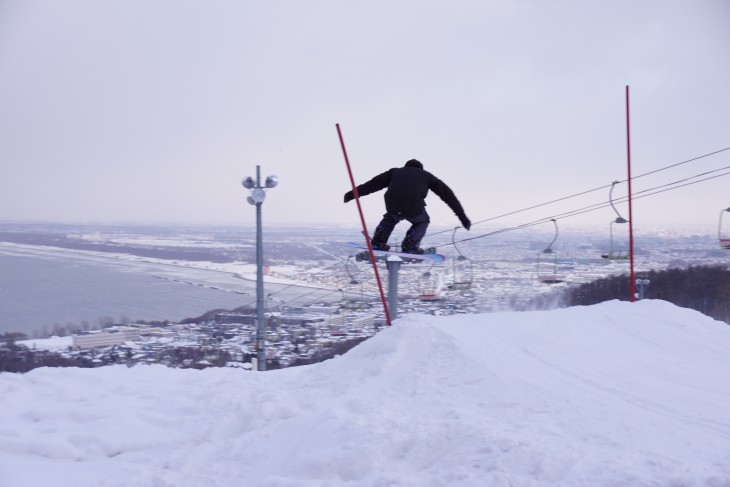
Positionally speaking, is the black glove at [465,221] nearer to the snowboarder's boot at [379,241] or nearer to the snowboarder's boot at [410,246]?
the snowboarder's boot at [410,246]

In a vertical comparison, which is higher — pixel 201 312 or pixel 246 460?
pixel 246 460

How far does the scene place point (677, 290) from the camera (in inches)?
937

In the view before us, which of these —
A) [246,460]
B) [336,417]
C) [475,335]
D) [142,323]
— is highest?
[475,335]

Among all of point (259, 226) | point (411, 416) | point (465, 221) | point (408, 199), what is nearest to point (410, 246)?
point (408, 199)

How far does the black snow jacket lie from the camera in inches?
293

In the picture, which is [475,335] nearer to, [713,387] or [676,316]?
[713,387]

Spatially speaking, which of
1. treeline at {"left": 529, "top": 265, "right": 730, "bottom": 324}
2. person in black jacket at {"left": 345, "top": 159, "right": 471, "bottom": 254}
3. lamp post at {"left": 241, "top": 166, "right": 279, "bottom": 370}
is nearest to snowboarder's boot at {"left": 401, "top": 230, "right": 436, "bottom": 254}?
person in black jacket at {"left": 345, "top": 159, "right": 471, "bottom": 254}

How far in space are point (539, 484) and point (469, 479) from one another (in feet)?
1.41

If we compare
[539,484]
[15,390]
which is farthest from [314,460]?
[15,390]

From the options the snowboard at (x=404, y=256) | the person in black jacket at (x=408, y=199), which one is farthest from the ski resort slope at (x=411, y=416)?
the person in black jacket at (x=408, y=199)

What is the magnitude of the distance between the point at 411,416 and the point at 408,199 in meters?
3.82

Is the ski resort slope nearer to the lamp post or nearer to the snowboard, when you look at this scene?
the snowboard

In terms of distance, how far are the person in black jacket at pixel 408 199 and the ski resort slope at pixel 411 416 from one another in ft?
4.75

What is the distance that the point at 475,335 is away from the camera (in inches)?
247
